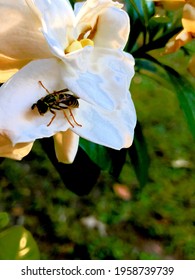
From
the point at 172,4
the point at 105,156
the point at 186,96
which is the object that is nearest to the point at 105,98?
the point at 172,4

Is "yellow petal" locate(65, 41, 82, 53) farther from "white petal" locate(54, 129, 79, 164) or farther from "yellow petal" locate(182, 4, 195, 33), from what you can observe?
"yellow petal" locate(182, 4, 195, 33)

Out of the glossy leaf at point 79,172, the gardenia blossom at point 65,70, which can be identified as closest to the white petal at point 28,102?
the gardenia blossom at point 65,70

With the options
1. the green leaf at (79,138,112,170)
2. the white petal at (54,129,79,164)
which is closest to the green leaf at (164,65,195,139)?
the green leaf at (79,138,112,170)

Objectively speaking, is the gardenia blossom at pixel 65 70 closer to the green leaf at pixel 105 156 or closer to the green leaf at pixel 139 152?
the green leaf at pixel 105 156

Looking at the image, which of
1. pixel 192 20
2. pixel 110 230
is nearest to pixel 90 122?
pixel 192 20

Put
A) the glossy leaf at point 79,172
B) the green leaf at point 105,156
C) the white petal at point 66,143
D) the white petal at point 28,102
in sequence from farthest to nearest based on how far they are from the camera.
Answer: the glossy leaf at point 79,172 < the green leaf at point 105,156 < the white petal at point 66,143 < the white petal at point 28,102

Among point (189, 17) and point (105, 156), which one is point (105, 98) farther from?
point (105, 156)
